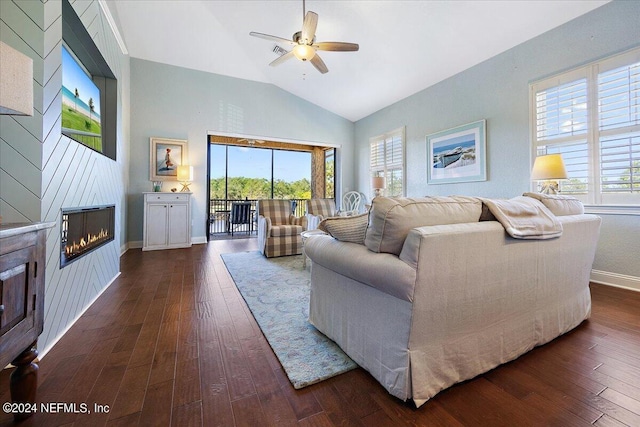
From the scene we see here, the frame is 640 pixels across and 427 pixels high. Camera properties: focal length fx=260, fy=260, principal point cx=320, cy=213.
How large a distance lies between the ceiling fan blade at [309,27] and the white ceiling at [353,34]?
861 millimetres

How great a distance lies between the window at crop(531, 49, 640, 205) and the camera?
2533 millimetres

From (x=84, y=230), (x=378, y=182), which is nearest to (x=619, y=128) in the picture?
(x=378, y=182)

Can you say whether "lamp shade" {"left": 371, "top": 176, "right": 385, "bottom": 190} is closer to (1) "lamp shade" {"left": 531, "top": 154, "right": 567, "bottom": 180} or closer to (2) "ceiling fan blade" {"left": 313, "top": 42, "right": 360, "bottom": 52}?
(2) "ceiling fan blade" {"left": 313, "top": 42, "right": 360, "bottom": 52}

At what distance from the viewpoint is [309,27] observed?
2871 mm

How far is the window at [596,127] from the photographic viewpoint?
2.53 metres

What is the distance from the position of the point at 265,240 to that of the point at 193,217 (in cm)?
213

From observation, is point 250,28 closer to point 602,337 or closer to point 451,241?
point 451,241

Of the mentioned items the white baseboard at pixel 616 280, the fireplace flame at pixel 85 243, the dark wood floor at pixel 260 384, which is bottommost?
the dark wood floor at pixel 260 384

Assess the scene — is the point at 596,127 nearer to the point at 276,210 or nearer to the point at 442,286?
the point at 442,286

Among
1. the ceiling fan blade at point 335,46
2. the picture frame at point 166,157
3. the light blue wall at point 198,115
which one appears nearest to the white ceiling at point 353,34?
the light blue wall at point 198,115

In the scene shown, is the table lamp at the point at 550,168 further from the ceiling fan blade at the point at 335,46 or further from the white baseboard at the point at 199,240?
the white baseboard at the point at 199,240

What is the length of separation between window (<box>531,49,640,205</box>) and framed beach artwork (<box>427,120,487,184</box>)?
0.72 m

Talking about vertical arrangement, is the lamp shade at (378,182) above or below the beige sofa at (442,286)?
above

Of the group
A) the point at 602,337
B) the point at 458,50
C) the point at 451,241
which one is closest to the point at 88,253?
the point at 451,241
